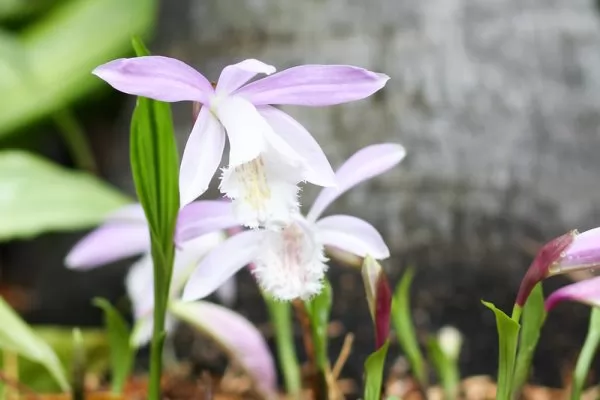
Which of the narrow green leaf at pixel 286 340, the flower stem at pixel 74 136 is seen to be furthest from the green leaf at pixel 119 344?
the flower stem at pixel 74 136

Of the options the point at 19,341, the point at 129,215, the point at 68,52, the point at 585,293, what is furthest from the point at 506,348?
the point at 68,52

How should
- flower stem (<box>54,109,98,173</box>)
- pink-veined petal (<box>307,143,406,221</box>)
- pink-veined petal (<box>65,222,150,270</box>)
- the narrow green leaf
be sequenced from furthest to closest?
1. flower stem (<box>54,109,98,173</box>)
2. the narrow green leaf
3. pink-veined petal (<box>65,222,150,270</box>)
4. pink-veined petal (<box>307,143,406,221</box>)

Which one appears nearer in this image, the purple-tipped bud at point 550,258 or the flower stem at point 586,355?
the purple-tipped bud at point 550,258

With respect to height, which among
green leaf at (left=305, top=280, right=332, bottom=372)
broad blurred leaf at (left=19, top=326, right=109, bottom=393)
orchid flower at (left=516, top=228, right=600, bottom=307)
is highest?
orchid flower at (left=516, top=228, right=600, bottom=307)

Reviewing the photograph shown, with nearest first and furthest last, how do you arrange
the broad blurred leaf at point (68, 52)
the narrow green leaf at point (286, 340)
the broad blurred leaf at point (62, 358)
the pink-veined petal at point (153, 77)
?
the pink-veined petal at point (153, 77), the narrow green leaf at point (286, 340), the broad blurred leaf at point (62, 358), the broad blurred leaf at point (68, 52)

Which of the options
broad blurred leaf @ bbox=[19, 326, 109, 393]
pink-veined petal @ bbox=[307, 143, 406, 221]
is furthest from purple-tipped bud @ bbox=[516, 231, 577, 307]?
broad blurred leaf @ bbox=[19, 326, 109, 393]

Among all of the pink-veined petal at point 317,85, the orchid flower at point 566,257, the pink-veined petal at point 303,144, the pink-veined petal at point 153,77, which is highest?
the pink-veined petal at point 153,77

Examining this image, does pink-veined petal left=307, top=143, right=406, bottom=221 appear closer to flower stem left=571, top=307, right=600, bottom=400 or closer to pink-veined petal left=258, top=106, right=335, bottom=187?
pink-veined petal left=258, top=106, right=335, bottom=187

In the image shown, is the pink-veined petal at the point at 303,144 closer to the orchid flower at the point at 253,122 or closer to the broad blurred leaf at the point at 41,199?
the orchid flower at the point at 253,122
